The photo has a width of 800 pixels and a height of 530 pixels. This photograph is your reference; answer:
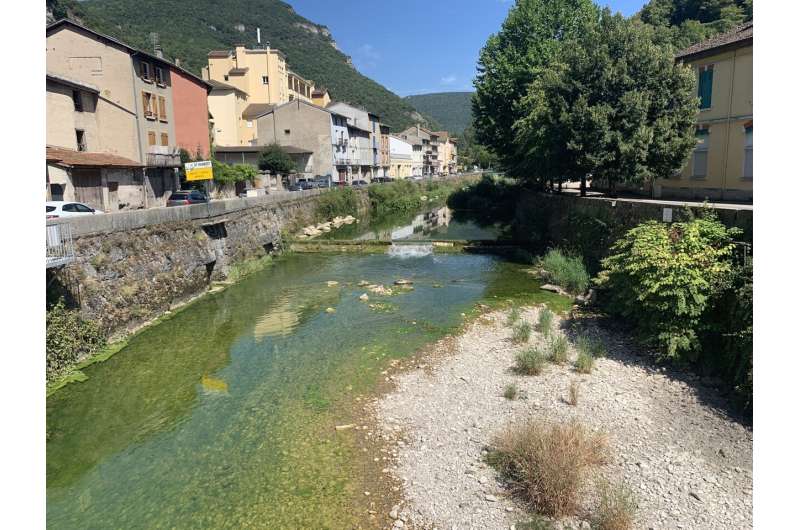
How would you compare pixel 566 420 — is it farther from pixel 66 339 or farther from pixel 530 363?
pixel 66 339

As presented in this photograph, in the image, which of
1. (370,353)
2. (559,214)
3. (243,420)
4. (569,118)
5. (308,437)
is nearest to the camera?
(308,437)

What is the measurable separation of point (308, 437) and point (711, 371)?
32.9 ft

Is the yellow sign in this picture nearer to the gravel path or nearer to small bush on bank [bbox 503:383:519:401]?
the gravel path

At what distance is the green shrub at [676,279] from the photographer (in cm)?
1297

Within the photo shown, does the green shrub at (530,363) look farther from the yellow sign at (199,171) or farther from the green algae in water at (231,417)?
the yellow sign at (199,171)

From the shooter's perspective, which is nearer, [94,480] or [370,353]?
[94,480]

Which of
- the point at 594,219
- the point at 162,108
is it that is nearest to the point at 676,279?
the point at 594,219

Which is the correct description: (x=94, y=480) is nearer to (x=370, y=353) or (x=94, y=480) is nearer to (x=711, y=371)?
(x=370, y=353)

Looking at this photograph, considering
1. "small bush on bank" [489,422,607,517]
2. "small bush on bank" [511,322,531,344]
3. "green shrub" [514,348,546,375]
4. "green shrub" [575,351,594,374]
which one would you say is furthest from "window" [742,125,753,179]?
"small bush on bank" [489,422,607,517]

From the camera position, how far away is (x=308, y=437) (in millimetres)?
10953

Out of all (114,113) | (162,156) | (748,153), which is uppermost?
(114,113)

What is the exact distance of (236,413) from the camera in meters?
12.1

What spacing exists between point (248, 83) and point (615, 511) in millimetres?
83622
